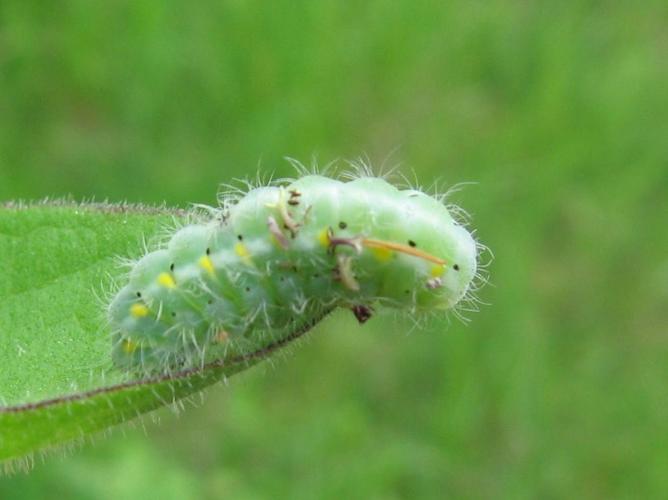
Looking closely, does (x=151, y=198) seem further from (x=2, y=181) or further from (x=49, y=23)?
(x=49, y=23)

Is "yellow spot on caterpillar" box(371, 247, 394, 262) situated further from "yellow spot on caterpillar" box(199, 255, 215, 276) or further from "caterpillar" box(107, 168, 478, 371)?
"yellow spot on caterpillar" box(199, 255, 215, 276)

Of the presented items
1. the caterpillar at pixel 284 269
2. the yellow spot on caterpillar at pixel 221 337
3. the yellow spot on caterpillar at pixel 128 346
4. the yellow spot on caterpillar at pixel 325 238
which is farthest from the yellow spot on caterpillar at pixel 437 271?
the yellow spot on caterpillar at pixel 128 346

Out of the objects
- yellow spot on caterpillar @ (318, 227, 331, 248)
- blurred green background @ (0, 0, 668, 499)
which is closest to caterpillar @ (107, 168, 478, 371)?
yellow spot on caterpillar @ (318, 227, 331, 248)

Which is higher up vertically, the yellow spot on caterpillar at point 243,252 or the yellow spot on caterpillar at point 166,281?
the yellow spot on caterpillar at point 166,281

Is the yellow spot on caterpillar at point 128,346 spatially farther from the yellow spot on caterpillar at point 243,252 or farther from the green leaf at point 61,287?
the yellow spot on caterpillar at point 243,252

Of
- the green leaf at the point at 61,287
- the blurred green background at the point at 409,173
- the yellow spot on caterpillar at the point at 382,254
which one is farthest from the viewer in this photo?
the blurred green background at the point at 409,173

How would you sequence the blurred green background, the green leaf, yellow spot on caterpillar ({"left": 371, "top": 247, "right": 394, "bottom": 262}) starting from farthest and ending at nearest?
the blurred green background < yellow spot on caterpillar ({"left": 371, "top": 247, "right": 394, "bottom": 262}) < the green leaf

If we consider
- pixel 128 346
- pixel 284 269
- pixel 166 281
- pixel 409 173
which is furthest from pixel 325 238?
pixel 409 173
